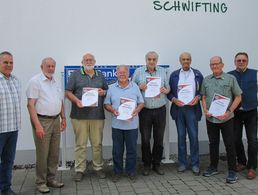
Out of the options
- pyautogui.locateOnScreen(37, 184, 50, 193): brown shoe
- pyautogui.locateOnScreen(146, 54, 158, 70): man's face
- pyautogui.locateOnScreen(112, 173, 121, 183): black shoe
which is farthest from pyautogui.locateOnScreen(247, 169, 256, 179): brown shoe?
pyautogui.locateOnScreen(37, 184, 50, 193): brown shoe

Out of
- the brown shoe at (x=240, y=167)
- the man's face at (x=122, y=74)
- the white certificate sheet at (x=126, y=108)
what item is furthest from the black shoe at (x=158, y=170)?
the man's face at (x=122, y=74)

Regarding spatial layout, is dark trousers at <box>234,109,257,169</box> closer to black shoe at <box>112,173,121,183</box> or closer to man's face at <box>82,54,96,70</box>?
black shoe at <box>112,173,121,183</box>

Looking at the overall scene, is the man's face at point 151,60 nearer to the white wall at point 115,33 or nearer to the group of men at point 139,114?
the group of men at point 139,114

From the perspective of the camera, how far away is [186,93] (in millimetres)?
6344

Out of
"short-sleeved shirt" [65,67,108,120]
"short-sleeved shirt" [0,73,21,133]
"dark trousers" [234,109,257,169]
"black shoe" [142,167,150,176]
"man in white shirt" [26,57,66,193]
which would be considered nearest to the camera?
"short-sleeved shirt" [0,73,21,133]

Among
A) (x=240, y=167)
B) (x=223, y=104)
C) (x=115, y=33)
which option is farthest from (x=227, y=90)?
(x=115, y=33)

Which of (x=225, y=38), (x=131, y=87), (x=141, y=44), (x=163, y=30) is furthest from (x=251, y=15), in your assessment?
(x=131, y=87)

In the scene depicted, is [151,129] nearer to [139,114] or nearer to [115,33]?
[139,114]

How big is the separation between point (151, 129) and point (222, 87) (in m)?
1.35

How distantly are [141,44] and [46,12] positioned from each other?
5.87 ft

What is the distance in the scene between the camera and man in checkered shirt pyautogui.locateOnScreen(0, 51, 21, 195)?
16.4 feet

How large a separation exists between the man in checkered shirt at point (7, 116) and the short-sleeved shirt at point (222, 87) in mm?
2874

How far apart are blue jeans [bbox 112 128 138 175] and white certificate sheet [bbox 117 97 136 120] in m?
0.25

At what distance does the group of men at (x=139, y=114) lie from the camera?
218 inches
